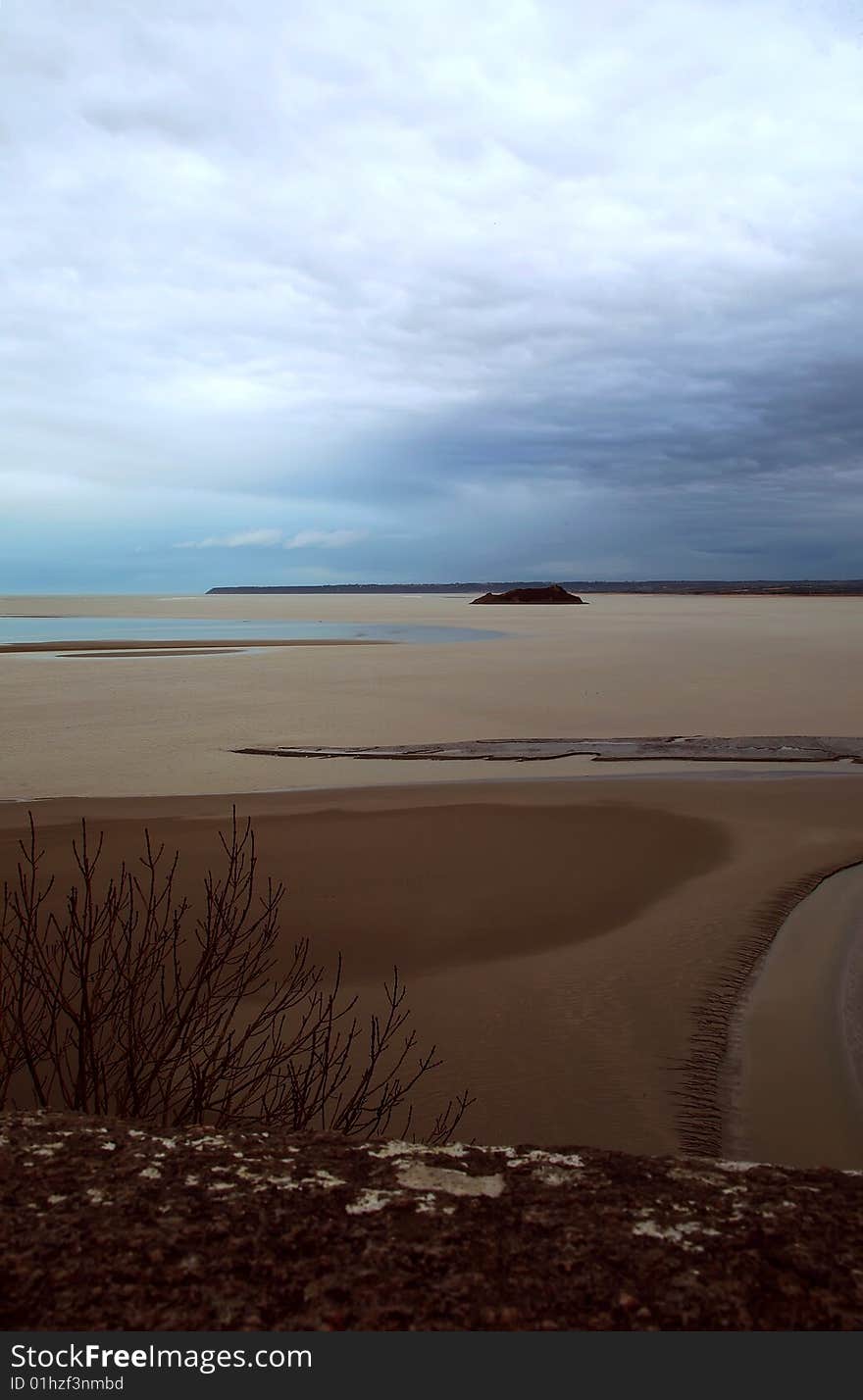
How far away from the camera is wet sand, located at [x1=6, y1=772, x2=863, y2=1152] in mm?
5125

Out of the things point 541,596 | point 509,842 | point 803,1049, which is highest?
point 541,596

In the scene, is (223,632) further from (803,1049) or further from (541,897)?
(803,1049)

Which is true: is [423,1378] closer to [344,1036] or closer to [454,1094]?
[454,1094]

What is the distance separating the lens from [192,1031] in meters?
4.19

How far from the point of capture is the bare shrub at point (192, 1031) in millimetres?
3465

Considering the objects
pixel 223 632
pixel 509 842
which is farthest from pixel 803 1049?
pixel 223 632

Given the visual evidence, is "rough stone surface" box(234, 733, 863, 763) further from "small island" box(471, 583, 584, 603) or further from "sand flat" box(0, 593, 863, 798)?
"small island" box(471, 583, 584, 603)

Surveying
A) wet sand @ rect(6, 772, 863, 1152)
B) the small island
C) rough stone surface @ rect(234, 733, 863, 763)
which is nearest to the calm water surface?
rough stone surface @ rect(234, 733, 863, 763)

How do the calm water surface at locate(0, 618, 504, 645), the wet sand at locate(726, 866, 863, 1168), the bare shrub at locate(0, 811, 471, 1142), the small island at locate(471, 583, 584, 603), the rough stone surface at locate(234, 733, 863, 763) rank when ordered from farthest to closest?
the small island at locate(471, 583, 584, 603), the calm water surface at locate(0, 618, 504, 645), the rough stone surface at locate(234, 733, 863, 763), the wet sand at locate(726, 866, 863, 1168), the bare shrub at locate(0, 811, 471, 1142)

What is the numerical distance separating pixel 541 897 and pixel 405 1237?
20.3 feet

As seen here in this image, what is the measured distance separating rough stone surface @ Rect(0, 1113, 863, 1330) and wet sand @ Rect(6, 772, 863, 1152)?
2655 mm

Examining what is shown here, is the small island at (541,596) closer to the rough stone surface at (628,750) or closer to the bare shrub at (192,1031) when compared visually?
the rough stone surface at (628,750)

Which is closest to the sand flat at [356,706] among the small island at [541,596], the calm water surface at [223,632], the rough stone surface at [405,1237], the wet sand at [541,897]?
the wet sand at [541,897]

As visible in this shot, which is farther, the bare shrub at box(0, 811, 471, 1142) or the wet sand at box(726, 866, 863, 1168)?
the wet sand at box(726, 866, 863, 1168)
